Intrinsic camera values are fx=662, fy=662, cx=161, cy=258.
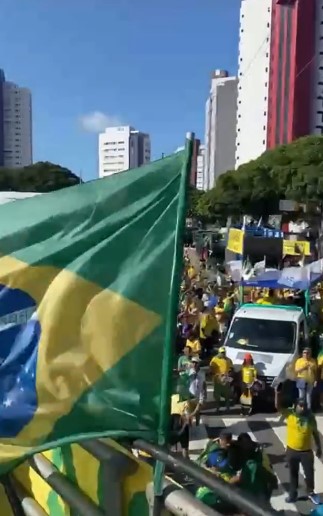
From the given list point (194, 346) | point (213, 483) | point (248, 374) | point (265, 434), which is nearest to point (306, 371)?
point (265, 434)

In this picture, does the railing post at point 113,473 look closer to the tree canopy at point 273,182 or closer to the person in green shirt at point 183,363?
the person in green shirt at point 183,363

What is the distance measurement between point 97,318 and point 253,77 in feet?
366

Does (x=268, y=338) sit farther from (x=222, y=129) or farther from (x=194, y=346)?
(x=222, y=129)

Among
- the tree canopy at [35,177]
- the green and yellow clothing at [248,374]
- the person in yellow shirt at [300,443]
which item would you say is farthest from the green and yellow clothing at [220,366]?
the tree canopy at [35,177]

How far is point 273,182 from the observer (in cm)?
4978

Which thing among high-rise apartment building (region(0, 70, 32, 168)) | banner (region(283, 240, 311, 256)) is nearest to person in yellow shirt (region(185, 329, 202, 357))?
banner (region(283, 240, 311, 256))

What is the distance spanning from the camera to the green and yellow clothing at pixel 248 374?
1158 cm

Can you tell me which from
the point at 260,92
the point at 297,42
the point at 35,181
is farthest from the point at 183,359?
the point at 260,92

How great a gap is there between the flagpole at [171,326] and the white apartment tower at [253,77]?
99560 millimetres

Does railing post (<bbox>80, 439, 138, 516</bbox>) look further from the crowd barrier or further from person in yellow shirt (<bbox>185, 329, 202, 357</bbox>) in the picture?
person in yellow shirt (<bbox>185, 329, 202, 357</bbox>)

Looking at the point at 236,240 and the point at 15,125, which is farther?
the point at 15,125

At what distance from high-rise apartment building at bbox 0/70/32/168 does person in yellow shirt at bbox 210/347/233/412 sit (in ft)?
515

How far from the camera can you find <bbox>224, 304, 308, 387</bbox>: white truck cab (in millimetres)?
11953

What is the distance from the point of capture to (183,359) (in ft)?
36.7
